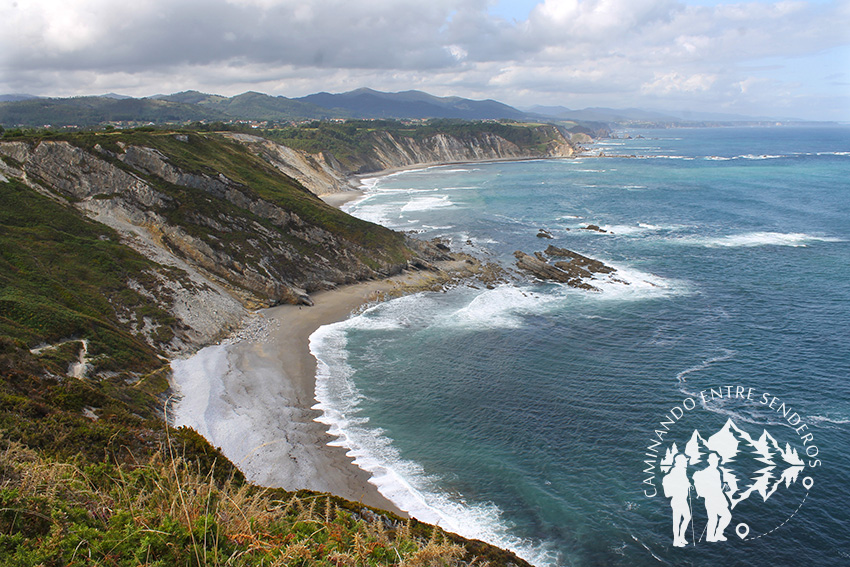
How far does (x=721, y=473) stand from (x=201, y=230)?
43.6 m

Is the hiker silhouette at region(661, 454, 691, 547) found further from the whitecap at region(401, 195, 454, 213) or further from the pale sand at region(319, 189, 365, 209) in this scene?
the pale sand at region(319, 189, 365, 209)

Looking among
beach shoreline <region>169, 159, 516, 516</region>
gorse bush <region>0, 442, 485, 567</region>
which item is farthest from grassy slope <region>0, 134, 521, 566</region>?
beach shoreline <region>169, 159, 516, 516</region>

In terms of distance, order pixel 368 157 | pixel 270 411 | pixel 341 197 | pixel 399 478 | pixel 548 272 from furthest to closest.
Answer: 1. pixel 368 157
2. pixel 341 197
3. pixel 548 272
4. pixel 270 411
5. pixel 399 478

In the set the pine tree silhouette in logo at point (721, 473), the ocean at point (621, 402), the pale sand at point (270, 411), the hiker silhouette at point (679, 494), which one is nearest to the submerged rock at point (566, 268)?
the ocean at point (621, 402)

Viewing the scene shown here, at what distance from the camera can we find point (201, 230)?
46.2 metres

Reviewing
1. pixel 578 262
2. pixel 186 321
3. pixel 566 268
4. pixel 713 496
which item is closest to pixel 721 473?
pixel 713 496

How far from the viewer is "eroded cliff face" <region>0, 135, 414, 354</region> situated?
4016cm

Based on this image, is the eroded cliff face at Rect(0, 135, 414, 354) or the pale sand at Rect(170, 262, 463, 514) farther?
the eroded cliff face at Rect(0, 135, 414, 354)

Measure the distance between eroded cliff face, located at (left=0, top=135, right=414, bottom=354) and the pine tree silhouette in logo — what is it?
2999 centimetres

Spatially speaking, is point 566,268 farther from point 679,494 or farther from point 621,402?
point 679,494

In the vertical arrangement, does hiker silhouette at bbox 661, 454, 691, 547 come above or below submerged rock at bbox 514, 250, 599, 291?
below

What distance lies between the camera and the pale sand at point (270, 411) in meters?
22.0

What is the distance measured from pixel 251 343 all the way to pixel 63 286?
1229 cm

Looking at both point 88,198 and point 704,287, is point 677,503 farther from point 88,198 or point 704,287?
point 88,198
